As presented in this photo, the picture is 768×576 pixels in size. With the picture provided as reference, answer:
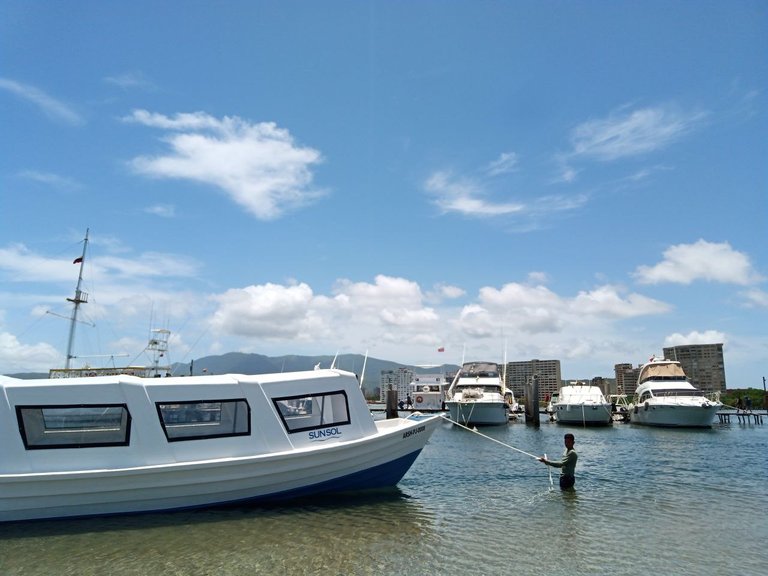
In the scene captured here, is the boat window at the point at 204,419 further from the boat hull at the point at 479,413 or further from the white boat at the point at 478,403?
the boat hull at the point at 479,413

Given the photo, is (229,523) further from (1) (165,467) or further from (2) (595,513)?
(2) (595,513)

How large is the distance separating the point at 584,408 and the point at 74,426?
44.7 metres

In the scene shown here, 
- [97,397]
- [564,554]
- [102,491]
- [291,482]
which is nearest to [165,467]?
[102,491]

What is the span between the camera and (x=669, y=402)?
44312 millimetres

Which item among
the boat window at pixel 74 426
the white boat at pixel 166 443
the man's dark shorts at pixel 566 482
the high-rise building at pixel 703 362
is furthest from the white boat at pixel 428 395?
the high-rise building at pixel 703 362

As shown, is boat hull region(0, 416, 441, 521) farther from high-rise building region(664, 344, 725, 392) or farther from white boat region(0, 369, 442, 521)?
high-rise building region(664, 344, 725, 392)

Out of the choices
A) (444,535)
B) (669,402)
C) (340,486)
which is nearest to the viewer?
(444,535)

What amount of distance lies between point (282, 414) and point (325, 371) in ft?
6.14

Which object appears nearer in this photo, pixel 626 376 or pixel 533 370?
pixel 626 376

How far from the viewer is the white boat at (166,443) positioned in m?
11.8

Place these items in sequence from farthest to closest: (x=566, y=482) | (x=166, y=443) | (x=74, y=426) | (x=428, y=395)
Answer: (x=428, y=395) < (x=566, y=482) < (x=166, y=443) < (x=74, y=426)

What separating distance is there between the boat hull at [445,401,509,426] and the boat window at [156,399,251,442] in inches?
1396

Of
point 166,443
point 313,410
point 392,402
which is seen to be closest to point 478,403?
point 392,402

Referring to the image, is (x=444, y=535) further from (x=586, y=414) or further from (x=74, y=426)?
(x=586, y=414)
